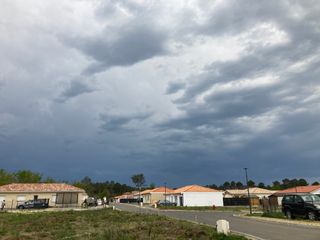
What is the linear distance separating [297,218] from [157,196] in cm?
7650

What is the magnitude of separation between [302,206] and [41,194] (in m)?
52.6

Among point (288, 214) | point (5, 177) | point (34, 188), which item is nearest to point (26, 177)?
point (5, 177)

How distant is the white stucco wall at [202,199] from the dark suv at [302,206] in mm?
49397

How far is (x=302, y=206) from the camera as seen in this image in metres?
27.9

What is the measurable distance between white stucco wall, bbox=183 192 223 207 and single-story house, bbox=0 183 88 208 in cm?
2425

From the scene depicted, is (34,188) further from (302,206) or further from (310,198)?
(310,198)

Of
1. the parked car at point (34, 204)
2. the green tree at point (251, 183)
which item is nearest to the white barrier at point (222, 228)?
the parked car at point (34, 204)

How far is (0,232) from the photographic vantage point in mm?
23297

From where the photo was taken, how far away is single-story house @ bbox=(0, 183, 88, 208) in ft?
211

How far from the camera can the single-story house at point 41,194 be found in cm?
6431

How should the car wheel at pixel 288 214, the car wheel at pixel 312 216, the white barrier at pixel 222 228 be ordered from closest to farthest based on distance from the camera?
the white barrier at pixel 222 228
the car wheel at pixel 312 216
the car wheel at pixel 288 214

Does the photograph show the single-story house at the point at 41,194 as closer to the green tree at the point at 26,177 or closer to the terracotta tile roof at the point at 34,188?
the terracotta tile roof at the point at 34,188

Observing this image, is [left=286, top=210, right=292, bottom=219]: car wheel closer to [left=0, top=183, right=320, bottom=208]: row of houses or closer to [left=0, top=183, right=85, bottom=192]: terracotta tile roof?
[left=0, top=183, right=320, bottom=208]: row of houses

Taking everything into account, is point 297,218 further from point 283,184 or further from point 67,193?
point 283,184
